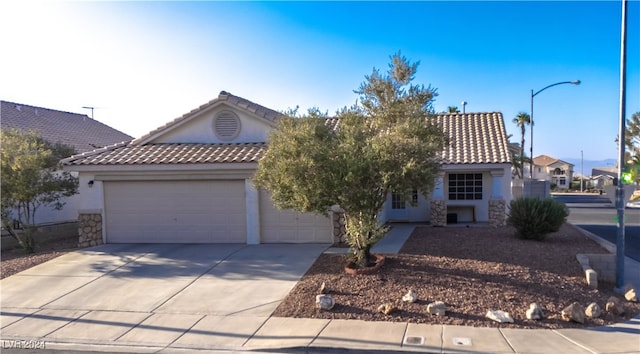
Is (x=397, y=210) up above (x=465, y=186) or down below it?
below

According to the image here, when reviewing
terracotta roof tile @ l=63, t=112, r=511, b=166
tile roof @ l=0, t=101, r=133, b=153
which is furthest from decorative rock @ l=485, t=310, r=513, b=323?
tile roof @ l=0, t=101, r=133, b=153

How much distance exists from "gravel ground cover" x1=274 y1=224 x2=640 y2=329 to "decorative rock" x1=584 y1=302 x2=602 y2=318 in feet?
0.36

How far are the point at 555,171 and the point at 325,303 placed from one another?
3430 inches

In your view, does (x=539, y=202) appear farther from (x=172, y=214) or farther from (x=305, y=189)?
(x=172, y=214)

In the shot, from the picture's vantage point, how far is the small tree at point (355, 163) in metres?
8.85

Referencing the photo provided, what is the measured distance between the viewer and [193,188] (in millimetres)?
13602

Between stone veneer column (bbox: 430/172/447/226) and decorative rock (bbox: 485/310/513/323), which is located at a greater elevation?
stone veneer column (bbox: 430/172/447/226)

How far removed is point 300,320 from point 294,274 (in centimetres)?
252

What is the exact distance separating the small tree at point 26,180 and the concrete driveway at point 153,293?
8.25ft

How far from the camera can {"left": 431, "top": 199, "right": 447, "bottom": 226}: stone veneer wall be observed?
16750 mm

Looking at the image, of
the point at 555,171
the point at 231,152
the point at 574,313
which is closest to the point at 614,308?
the point at 574,313

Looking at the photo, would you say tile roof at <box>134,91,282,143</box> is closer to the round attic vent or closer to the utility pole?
the round attic vent

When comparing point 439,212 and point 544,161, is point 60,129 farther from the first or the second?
point 544,161

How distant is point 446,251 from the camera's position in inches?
451
